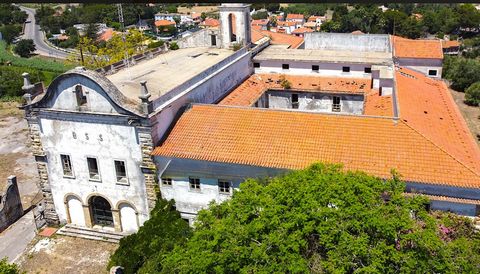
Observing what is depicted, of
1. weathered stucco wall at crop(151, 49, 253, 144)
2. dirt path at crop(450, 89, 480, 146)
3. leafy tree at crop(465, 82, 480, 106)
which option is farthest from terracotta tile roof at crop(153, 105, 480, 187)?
leafy tree at crop(465, 82, 480, 106)

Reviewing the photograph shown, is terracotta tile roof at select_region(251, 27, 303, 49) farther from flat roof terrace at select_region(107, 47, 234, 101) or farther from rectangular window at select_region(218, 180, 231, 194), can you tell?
rectangular window at select_region(218, 180, 231, 194)

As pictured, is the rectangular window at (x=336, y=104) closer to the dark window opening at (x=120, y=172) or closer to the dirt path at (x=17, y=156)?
the dark window opening at (x=120, y=172)

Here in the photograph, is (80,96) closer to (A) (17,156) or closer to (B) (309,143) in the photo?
(B) (309,143)

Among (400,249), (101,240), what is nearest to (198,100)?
(101,240)

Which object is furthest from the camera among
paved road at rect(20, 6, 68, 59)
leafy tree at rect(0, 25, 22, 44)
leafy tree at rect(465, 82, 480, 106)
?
leafy tree at rect(0, 25, 22, 44)

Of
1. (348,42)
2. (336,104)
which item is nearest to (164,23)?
(348,42)

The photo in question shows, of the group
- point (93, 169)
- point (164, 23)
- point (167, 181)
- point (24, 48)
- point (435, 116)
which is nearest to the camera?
point (167, 181)
